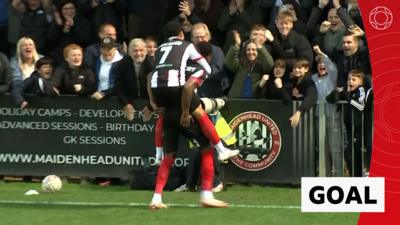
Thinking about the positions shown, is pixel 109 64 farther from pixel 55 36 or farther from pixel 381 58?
pixel 381 58

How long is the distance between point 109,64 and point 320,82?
3096 millimetres

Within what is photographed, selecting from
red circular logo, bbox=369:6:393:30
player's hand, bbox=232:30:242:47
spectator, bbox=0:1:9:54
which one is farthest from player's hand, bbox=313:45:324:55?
red circular logo, bbox=369:6:393:30

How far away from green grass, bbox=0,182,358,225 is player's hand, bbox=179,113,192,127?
1000mm

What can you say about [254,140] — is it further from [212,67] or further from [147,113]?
[147,113]

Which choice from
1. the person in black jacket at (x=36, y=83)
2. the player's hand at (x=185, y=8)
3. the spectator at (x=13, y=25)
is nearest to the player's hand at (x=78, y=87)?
the person in black jacket at (x=36, y=83)

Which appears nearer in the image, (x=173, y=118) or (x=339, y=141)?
(x=173, y=118)

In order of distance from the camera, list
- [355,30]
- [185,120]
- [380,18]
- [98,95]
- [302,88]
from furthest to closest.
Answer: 1. [98,95]
2. [355,30]
3. [302,88]
4. [185,120]
5. [380,18]

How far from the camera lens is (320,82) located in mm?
16344

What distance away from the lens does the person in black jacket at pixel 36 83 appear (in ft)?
55.0

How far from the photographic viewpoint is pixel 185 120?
13508 millimetres

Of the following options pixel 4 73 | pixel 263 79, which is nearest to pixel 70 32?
pixel 4 73

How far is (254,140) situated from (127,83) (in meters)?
1.99

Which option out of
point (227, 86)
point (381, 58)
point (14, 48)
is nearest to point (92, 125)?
point (227, 86)

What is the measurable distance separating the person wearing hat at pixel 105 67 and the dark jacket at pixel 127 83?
0.18m
